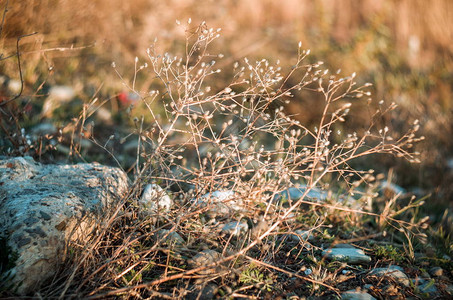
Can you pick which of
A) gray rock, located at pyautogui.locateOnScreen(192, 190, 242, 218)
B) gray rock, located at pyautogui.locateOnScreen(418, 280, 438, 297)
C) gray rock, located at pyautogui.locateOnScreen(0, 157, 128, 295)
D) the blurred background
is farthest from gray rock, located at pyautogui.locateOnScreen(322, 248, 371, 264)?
the blurred background

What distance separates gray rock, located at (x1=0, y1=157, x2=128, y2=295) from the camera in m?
1.37

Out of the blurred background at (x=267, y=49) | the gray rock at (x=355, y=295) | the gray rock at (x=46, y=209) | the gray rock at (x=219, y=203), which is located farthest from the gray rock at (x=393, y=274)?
the blurred background at (x=267, y=49)

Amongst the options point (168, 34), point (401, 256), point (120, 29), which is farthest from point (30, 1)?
point (401, 256)

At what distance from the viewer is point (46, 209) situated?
1.50 meters

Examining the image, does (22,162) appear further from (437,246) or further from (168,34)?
(168,34)

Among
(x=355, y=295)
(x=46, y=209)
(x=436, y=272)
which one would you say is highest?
(x=46, y=209)

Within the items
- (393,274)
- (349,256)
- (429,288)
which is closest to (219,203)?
(349,256)

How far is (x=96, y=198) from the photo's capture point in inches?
67.9

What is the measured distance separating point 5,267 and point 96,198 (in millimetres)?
472

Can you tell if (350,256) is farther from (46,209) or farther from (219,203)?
(46,209)

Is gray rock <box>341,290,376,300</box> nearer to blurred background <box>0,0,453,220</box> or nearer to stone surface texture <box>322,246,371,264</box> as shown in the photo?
stone surface texture <box>322,246,371,264</box>

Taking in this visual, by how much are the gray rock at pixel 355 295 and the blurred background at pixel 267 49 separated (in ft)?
5.94

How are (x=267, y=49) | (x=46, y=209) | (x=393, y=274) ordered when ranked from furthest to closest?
1. (x=267, y=49)
2. (x=393, y=274)
3. (x=46, y=209)

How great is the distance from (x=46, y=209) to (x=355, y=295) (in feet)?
4.29
